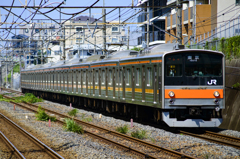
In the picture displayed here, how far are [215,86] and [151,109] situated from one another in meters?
3.07

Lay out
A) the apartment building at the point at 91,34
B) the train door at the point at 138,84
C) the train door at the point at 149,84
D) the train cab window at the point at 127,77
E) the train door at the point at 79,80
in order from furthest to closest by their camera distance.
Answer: the apartment building at the point at 91,34 < the train door at the point at 79,80 < the train cab window at the point at 127,77 < the train door at the point at 138,84 < the train door at the point at 149,84

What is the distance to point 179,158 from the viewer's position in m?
8.55

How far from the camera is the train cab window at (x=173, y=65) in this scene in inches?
476

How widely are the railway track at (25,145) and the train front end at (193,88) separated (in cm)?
418

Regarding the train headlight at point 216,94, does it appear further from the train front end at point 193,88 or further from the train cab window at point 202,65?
the train cab window at point 202,65

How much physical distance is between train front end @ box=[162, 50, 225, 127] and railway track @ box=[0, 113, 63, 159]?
13.7 ft

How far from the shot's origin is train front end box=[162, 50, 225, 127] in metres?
11.9

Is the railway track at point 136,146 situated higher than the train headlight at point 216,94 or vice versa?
the train headlight at point 216,94

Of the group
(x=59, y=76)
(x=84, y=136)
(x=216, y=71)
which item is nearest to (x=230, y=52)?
(x=216, y=71)

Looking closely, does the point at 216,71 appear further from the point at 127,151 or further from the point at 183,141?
the point at 127,151

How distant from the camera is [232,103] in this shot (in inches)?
560

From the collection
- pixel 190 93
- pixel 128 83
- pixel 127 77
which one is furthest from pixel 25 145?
pixel 127 77

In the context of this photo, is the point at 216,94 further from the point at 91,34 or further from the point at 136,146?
the point at 91,34

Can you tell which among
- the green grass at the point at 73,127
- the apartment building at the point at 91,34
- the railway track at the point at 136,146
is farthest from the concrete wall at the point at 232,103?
the apartment building at the point at 91,34
